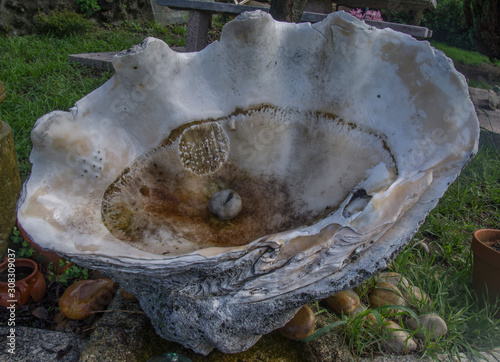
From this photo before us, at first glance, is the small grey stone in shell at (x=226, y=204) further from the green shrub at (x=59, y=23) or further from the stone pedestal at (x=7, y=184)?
the green shrub at (x=59, y=23)

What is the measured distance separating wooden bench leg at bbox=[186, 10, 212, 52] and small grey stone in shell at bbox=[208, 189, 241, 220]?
2921 mm

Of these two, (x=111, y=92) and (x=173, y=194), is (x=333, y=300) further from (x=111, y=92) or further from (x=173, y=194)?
(x=111, y=92)

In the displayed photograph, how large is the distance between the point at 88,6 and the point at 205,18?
2.66 meters

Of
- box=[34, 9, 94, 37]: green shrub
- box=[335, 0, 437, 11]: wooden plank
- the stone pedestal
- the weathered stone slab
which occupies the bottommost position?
box=[34, 9, 94, 37]: green shrub

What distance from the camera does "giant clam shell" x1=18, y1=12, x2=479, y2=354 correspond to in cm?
118

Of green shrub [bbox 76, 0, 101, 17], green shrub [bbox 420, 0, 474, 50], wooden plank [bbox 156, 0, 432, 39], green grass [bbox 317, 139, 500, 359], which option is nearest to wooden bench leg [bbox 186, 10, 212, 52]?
wooden plank [bbox 156, 0, 432, 39]

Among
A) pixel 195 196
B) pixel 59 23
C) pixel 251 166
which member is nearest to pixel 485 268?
pixel 251 166

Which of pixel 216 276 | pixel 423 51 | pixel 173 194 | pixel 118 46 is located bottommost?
pixel 118 46

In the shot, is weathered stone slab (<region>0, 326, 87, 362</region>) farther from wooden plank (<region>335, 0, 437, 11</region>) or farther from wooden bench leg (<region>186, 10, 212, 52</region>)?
wooden plank (<region>335, 0, 437, 11</region>)

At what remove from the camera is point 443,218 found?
266 cm

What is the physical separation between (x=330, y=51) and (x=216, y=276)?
0.99 metres

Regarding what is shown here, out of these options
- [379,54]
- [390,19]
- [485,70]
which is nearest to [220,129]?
[379,54]

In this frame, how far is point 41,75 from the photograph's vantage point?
12.5 ft

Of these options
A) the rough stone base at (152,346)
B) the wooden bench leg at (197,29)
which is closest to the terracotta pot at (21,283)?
the rough stone base at (152,346)
